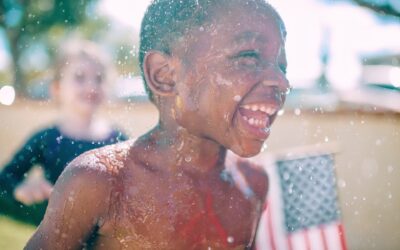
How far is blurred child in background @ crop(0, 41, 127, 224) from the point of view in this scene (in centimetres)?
201

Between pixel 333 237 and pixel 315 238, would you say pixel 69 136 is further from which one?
pixel 333 237

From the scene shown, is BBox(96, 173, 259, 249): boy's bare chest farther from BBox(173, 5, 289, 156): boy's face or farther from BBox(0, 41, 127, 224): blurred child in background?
BBox(0, 41, 127, 224): blurred child in background

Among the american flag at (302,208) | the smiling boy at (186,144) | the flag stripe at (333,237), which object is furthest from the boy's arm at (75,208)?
the flag stripe at (333,237)

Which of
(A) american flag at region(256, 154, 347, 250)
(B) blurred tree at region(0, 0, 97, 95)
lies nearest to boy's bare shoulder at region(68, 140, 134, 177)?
(A) american flag at region(256, 154, 347, 250)

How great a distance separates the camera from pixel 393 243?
424 centimetres

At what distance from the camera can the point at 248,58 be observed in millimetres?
1347

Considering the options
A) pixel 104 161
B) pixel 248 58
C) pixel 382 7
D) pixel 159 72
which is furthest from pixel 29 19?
pixel 248 58

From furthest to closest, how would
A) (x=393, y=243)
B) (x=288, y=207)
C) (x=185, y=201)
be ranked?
(x=393, y=243) < (x=288, y=207) < (x=185, y=201)

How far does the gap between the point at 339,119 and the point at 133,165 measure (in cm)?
342

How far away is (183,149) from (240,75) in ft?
1.07

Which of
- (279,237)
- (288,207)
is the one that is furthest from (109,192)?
(288,207)

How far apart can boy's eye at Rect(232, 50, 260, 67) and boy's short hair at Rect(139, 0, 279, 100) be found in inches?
5.4

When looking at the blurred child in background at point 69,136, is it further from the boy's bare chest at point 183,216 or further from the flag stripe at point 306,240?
the flag stripe at point 306,240

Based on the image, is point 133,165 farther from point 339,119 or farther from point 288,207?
point 339,119
